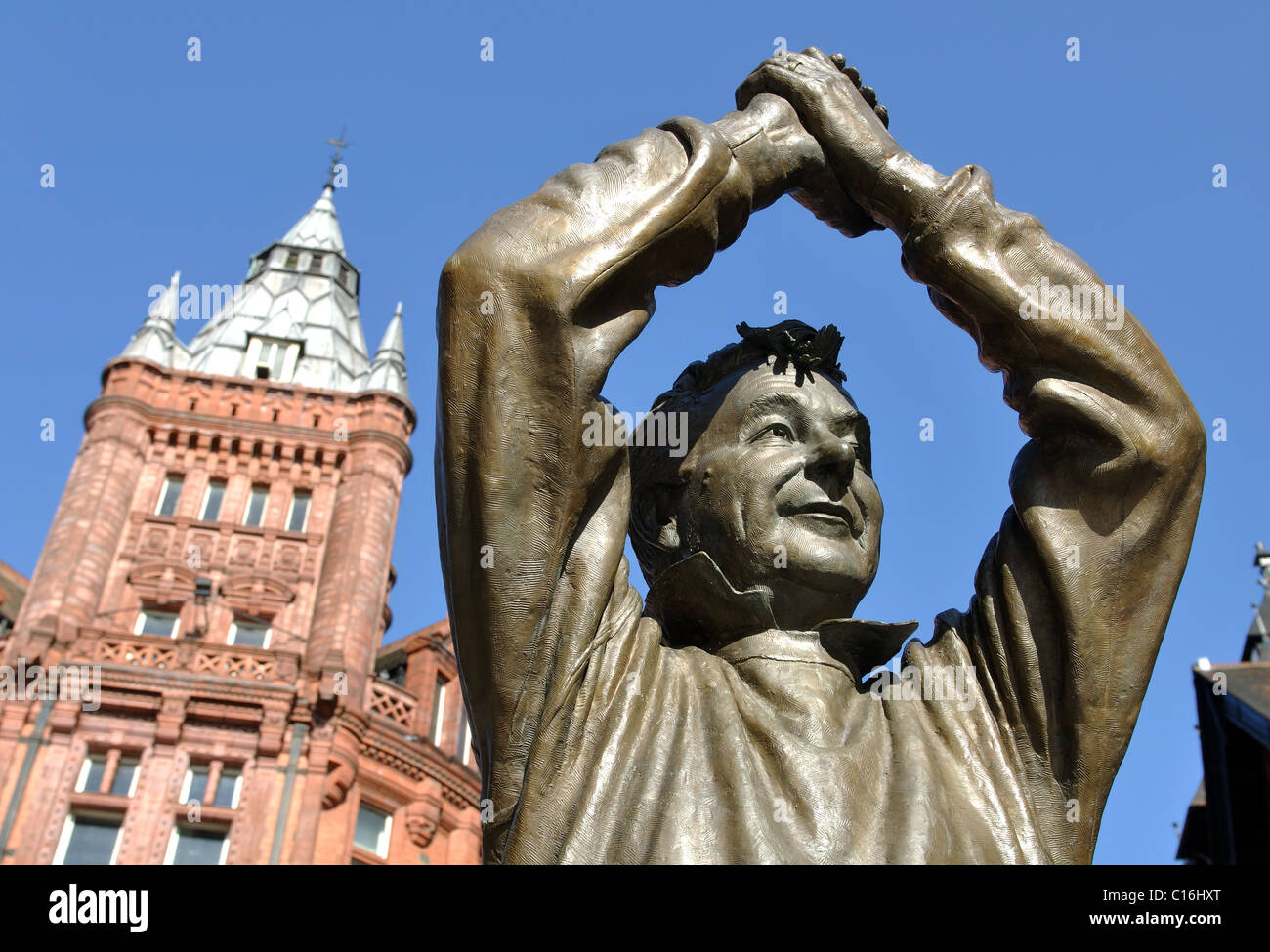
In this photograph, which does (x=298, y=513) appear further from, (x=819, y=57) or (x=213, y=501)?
(x=819, y=57)

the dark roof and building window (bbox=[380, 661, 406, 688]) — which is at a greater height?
building window (bbox=[380, 661, 406, 688])

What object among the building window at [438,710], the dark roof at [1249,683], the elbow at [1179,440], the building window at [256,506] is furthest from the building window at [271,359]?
the elbow at [1179,440]

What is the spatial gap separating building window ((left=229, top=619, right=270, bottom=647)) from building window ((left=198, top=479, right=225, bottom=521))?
3.56m

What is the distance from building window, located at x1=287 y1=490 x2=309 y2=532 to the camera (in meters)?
39.9

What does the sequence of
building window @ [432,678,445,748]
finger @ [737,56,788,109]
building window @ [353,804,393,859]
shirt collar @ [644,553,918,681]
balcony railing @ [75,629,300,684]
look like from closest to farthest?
1. shirt collar @ [644,553,918,681]
2. finger @ [737,56,788,109]
3. balcony railing @ [75,629,300,684]
4. building window @ [353,804,393,859]
5. building window @ [432,678,445,748]

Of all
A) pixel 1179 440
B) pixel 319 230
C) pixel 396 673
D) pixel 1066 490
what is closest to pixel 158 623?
pixel 396 673

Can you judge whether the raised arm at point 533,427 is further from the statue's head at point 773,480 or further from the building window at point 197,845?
the building window at point 197,845

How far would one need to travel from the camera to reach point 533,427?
3.07m

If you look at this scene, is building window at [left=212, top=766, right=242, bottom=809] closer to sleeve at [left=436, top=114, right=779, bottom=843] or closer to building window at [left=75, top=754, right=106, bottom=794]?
building window at [left=75, top=754, right=106, bottom=794]

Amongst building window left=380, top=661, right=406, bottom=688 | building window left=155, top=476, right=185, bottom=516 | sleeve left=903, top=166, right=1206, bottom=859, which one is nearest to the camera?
sleeve left=903, top=166, right=1206, bottom=859

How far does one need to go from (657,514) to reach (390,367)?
40.6 meters

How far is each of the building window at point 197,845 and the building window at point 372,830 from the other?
359 centimetres

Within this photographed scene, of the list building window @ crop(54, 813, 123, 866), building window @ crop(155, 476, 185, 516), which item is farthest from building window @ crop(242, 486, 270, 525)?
building window @ crop(54, 813, 123, 866)

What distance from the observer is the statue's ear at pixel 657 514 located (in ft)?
12.1
